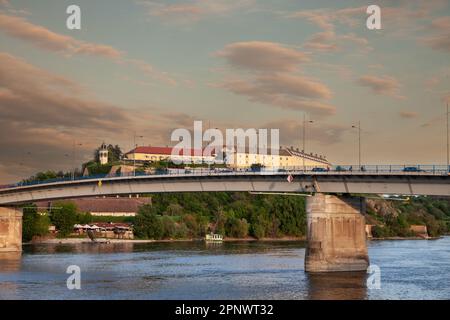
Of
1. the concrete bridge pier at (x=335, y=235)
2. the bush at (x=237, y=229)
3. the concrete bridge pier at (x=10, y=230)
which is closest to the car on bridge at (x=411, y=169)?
the concrete bridge pier at (x=335, y=235)

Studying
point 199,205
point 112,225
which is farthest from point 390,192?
point 199,205

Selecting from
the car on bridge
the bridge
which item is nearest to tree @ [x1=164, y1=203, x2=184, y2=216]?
the bridge

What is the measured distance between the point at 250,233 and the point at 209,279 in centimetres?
10579

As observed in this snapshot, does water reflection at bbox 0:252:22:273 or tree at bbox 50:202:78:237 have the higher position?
tree at bbox 50:202:78:237

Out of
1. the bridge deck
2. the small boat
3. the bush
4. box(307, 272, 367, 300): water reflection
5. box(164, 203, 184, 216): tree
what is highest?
the bridge deck

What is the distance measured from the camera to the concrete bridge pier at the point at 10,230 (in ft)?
387

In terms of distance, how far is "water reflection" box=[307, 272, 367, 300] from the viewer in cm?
5769

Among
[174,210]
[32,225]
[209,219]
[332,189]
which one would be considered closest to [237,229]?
[209,219]

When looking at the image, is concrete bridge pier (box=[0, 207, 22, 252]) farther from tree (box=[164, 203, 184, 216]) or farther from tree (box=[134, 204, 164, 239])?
tree (box=[164, 203, 184, 216])

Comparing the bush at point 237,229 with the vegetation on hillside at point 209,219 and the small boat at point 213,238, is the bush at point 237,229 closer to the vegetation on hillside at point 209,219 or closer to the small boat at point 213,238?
the vegetation on hillside at point 209,219

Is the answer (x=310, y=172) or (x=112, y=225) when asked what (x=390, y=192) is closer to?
(x=310, y=172)

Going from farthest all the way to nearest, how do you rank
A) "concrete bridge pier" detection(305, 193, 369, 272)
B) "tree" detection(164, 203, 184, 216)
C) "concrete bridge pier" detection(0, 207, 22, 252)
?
"tree" detection(164, 203, 184, 216)
"concrete bridge pier" detection(0, 207, 22, 252)
"concrete bridge pier" detection(305, 193, 369, 272)

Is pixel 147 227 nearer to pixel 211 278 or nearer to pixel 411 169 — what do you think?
pixel 211 278

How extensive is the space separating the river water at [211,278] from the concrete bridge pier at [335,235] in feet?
7.32
